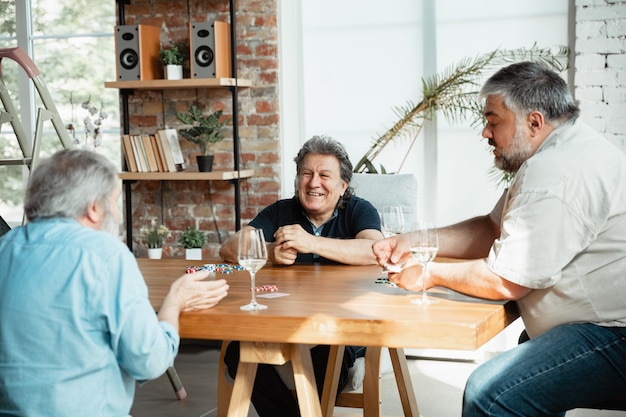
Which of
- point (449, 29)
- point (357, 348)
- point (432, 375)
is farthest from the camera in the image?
point (449, 29)

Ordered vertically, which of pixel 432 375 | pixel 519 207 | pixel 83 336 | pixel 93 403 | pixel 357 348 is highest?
pixel 519 207

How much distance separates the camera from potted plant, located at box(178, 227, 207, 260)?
4816mm

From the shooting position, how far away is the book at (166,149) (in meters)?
4.82

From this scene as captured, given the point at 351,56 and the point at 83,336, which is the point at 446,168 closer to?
the point at 351,56

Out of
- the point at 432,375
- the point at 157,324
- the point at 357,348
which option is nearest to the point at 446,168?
the point at 432,375

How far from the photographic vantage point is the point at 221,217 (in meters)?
5.01

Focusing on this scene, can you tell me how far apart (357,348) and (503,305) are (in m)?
0.87

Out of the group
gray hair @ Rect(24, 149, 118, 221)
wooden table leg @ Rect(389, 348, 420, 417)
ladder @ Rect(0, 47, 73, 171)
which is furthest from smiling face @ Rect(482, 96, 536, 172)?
ladder @ Rect(0, 47, 73, 171)

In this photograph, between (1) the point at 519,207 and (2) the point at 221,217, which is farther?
(2) the point at 221,217

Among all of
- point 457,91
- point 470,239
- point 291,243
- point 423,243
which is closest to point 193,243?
point 457,91

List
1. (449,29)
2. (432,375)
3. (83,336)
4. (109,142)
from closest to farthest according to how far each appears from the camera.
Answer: (83,336) → (432,375) → (449,29) → (109,142)

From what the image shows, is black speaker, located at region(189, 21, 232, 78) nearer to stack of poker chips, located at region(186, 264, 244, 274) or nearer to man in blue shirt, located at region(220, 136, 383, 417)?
man in blue shirt, located at region(220, 136, 383, 417)

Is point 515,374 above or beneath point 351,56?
beneath

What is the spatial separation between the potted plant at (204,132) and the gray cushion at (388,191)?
1293 millimetres
